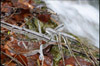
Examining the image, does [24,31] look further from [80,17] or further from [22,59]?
[80,17]

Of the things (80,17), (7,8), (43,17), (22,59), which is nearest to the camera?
(22,59)

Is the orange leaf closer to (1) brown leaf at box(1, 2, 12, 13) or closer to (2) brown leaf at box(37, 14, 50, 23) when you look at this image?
(2) brown leaf at box(37, 14, 50, 23)

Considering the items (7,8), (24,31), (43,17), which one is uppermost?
(7,8)

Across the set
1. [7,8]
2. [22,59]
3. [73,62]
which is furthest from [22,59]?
[7,8]

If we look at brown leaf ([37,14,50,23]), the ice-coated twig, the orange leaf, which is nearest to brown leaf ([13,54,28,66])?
the orange leaf

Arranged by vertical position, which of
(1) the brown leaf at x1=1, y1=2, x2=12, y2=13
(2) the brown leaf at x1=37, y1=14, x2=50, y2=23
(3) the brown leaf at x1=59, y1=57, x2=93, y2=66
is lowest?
(3) the brown leaf at x1=59, y1=57, x2=93, y2=66

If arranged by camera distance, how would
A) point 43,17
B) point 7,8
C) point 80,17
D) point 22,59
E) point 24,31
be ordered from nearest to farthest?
1. point 22,59
2. point 24,31
3. point 43,17
4. point 7,8
5. point 80,17

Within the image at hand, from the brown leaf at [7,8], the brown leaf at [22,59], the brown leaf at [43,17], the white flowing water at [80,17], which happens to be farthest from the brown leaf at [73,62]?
the brown leaf at [7,8]

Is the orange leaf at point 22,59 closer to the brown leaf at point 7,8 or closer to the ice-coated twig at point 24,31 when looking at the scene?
the ice-coated twig at point 24,31

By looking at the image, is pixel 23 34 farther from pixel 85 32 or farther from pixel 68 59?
pixel 85 32

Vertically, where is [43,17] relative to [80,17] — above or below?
above
